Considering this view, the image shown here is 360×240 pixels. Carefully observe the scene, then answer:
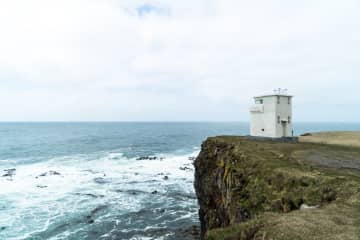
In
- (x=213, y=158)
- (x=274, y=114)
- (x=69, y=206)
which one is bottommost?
(x=69, y=206)

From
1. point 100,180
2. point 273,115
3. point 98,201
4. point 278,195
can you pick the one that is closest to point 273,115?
point 273,115

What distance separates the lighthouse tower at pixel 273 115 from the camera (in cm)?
3312

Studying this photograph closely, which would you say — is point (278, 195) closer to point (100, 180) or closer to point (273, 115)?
point (273, 115)

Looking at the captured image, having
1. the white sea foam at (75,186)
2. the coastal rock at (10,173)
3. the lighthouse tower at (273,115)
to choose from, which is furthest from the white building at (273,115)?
the coastal rock at (10,173)

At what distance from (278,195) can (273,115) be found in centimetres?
2190

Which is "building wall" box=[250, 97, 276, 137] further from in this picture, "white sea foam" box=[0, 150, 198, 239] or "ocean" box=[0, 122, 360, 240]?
"white sea foam" box=[0, 150, 198, 239]

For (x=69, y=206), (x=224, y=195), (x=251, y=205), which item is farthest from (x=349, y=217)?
(x=69, y=206)

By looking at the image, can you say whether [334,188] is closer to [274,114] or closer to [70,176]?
[274,114]

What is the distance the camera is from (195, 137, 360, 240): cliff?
325 inches

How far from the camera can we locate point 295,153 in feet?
70.4

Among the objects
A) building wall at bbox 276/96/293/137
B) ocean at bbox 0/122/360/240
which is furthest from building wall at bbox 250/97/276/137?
ocean at bbox 0/122/360/240

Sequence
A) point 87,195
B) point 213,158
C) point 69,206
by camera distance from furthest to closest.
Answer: point 87,195 → point 69,206 → point 213,158

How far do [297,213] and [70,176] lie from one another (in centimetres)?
4456

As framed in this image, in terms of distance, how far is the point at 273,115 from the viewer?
109ft
